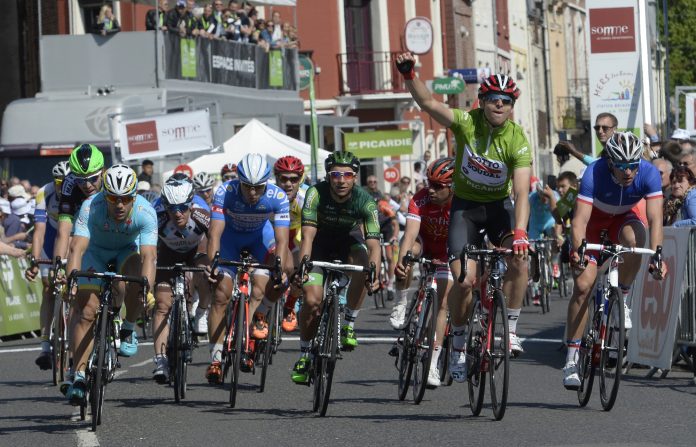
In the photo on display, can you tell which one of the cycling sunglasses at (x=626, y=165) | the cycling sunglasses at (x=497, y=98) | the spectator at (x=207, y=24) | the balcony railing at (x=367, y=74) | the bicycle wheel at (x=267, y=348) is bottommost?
the bicycle wheel at (x=267, y=348)

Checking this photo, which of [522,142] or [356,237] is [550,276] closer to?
[356,237]

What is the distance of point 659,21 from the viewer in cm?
7706

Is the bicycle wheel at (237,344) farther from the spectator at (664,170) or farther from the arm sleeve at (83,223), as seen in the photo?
the spectator at (664,170)

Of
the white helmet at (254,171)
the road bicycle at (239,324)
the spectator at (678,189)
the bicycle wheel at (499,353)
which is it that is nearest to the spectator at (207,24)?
the spectator at (678,189)

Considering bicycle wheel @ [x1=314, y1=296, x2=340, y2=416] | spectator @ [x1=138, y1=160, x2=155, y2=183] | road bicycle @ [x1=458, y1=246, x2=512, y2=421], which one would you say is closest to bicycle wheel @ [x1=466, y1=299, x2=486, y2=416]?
road bicycle @ [x1=458, y1=246, x2=512, y2=421]

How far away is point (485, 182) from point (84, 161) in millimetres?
3175

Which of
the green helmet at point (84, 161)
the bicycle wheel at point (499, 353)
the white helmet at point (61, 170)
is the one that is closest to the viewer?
the bicycle wheel at point (499, 353)

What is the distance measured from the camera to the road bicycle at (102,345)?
11469 millimetres

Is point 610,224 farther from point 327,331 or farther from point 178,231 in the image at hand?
point 178,231

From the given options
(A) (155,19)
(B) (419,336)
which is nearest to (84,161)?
(B) (419,336)

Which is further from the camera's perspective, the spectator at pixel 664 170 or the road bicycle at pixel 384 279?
the road bicycle at pixel 384 279

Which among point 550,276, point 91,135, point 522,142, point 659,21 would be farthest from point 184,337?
point 659,21

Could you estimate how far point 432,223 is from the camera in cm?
1385

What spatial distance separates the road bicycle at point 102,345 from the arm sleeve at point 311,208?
1517 millimetres
